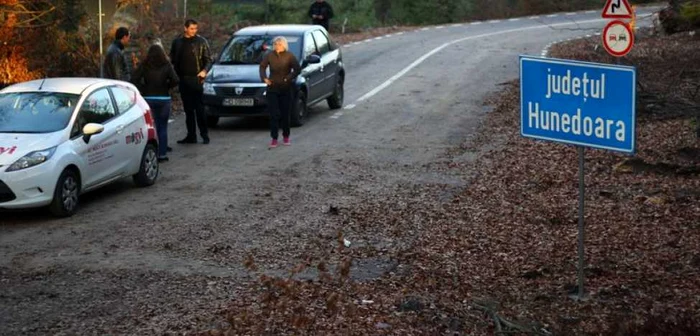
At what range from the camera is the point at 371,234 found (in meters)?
12.0

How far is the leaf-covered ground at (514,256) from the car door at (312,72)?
4.57m

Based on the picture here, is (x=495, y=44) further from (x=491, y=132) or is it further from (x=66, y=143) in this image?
(x=66, y=143)

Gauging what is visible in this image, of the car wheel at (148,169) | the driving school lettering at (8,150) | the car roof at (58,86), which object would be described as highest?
the car roof at (58,86)

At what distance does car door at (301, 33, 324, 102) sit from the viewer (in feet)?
69.3

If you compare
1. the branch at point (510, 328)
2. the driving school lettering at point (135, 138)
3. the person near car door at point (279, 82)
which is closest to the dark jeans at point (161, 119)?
the person near car door at point (279, 82)

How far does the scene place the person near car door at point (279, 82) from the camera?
1827 cm

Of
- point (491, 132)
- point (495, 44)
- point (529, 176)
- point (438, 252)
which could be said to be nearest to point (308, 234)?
point (438, 252)

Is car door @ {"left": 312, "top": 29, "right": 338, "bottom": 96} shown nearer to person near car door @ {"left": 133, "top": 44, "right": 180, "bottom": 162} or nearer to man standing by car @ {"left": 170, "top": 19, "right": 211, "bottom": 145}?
man standing by car @ {"left": 170, "top": 19, "right": 211, "bottom": 145}

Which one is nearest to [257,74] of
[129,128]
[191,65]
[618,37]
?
[191,65]

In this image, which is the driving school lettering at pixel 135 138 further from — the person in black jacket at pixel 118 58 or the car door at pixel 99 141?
the person in black jacket at pixel 118 58

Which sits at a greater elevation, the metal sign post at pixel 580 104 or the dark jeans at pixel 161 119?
the metal sign post at pixel 580 104

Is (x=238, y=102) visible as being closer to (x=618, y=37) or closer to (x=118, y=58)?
(x=118, y=58)

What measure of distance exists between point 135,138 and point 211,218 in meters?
2.43

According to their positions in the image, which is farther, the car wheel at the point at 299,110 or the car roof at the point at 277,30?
the car roof at the point at 277,30
